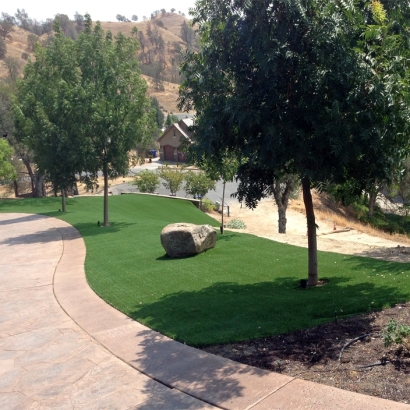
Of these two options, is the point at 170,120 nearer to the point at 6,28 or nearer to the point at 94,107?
the point at 6,28

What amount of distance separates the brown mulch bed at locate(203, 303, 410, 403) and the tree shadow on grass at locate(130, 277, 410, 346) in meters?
0.28

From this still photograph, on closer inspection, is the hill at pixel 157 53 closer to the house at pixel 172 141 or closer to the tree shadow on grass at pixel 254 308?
the house at pixel 172 141

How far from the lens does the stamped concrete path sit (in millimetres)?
5285

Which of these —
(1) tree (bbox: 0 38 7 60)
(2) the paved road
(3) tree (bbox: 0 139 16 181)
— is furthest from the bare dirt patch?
(1) tree (bbox: 0 38 7 60)

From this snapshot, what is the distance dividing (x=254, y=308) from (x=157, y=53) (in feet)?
444

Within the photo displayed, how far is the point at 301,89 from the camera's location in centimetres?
751

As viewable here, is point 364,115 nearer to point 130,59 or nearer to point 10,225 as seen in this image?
point 130,59

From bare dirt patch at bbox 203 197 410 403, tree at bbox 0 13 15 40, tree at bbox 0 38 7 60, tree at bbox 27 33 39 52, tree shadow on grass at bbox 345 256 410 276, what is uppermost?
tree at bbox 0 13 15 40

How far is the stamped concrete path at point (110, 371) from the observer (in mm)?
5285

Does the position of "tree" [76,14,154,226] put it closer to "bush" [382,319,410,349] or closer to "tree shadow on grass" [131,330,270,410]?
"tree shadow on grass" [131,330,270,410]

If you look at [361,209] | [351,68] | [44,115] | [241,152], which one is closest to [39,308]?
[241,152]

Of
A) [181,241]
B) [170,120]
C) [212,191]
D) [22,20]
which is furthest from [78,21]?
[181,241]

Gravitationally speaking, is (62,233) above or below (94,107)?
below

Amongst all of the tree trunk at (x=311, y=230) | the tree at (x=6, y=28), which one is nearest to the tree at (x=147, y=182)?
the tree trunk at (x=311, y=230)
